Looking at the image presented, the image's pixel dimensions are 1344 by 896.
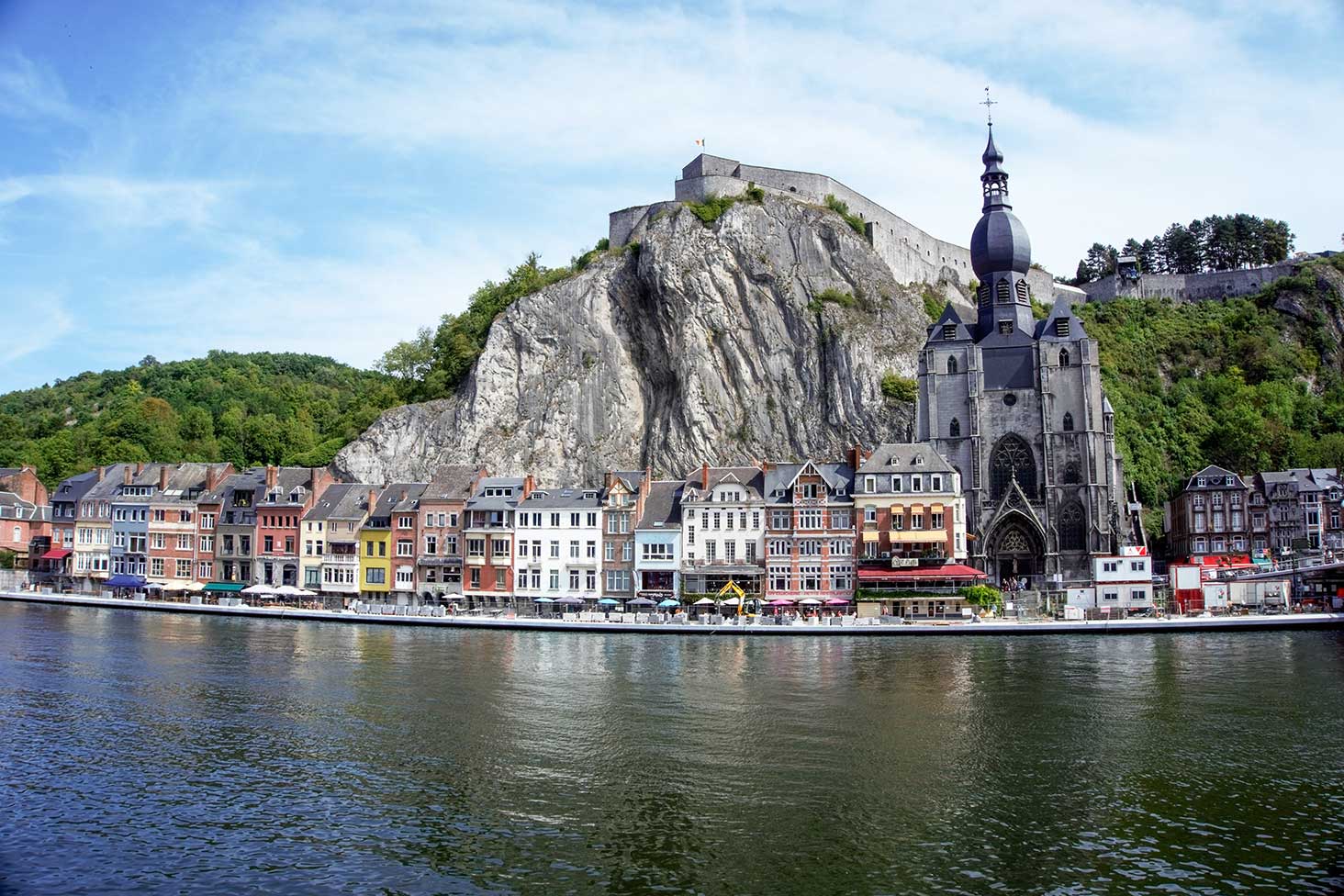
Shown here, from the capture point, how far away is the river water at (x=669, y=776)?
18.5 m

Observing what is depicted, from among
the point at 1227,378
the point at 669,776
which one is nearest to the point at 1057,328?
the point at 1227,378

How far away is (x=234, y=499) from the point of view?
243 ft

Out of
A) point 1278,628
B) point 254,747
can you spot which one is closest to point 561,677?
point 254,747

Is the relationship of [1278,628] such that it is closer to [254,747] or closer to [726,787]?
[726,787]

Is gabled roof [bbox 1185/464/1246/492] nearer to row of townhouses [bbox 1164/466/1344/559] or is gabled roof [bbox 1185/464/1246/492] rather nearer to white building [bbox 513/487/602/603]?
row of townhouses [bbox 1164/466/1344/559]

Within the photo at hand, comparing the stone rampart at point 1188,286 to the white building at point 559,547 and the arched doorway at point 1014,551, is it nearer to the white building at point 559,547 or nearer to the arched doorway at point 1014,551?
the arched doorway at point 1014,551

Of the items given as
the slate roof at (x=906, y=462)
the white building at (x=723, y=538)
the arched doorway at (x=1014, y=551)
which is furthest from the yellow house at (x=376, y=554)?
the arched doorway at (x=1014, y=551)

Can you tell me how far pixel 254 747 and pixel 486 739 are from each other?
18.1 ft

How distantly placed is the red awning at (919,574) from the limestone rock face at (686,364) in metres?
20.6

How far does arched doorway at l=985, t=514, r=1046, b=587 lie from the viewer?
6769 cm

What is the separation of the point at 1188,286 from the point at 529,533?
8288cm

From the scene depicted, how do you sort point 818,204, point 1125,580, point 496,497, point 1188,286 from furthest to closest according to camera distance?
point 1188,286
point 818,204
point 496,497
point 1125,580

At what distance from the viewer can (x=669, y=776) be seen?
24188 mm

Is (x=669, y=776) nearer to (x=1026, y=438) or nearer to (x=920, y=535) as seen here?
(x=920, y=535)
